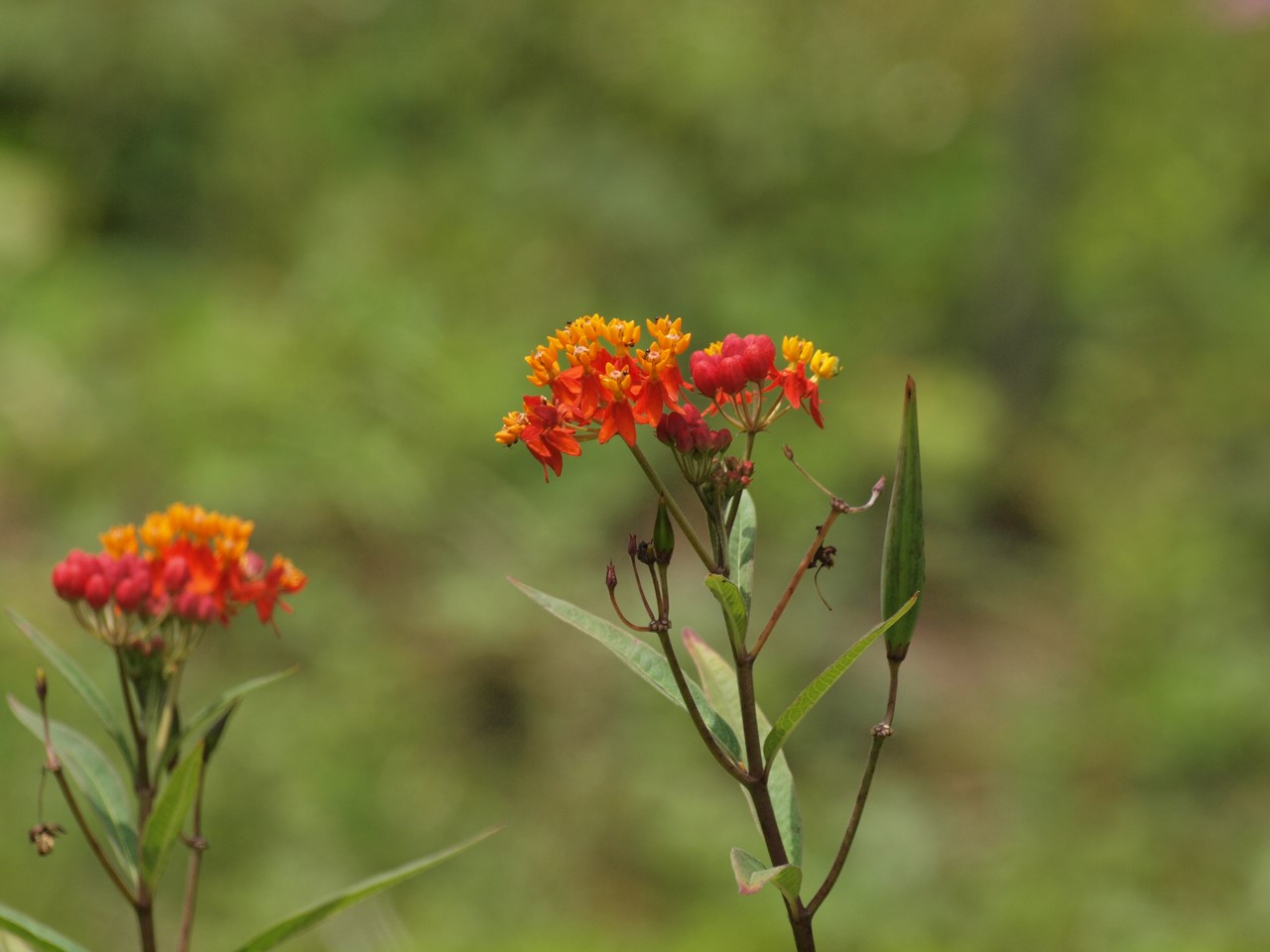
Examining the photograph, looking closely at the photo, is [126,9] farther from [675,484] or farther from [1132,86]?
[1132,86]

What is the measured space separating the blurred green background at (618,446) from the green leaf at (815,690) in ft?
7.74

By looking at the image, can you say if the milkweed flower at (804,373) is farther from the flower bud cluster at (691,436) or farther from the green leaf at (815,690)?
the green leaf at (815,690)

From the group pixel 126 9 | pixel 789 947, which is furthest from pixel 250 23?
pixel 789 947

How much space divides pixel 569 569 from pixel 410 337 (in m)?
1.45

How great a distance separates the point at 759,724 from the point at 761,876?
0.25 metres

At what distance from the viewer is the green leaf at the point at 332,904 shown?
1052 millimetres

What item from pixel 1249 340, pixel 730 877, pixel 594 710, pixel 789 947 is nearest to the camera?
pixel 789 947

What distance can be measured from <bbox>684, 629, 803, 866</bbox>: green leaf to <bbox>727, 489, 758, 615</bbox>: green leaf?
10 cm

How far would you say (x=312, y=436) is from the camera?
17.3 ft

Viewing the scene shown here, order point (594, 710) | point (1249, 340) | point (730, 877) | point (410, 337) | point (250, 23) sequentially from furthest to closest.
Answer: point (250, 23) → point (1249, 340) → point (410, 337) → point (594, 710) → point (730, 877)

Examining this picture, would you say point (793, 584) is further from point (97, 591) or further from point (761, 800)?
point (97, 591)

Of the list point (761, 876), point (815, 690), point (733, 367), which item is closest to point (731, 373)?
point (733, 367)

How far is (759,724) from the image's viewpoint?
112 cm

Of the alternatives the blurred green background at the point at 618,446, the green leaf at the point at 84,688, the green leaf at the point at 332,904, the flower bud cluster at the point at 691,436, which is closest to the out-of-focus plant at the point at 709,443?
the flower bud cluster at the point at 691,436
